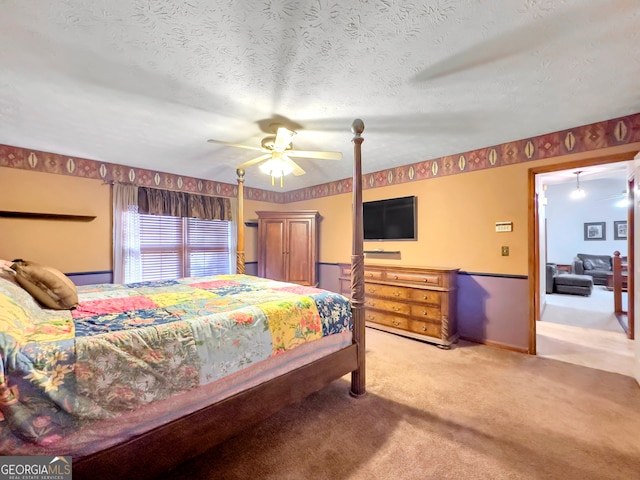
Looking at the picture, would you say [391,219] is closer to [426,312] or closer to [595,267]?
→ [426,312]

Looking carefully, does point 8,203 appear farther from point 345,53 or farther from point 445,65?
point 445,65

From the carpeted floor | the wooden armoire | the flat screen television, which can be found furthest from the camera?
the wooden armoire

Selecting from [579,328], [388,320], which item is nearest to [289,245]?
[388,320]

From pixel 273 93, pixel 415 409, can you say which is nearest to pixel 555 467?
pixel 415 409

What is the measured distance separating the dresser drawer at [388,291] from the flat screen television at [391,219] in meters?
0.82

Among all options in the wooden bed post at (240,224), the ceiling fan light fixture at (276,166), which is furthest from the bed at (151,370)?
the wooden bed post at (240,224)

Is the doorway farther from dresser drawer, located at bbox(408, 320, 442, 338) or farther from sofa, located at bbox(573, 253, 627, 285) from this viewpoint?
sofa, located at bbox(573, 253, 627, 285)

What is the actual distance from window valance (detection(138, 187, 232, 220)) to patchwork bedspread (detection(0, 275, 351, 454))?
88.8 inches

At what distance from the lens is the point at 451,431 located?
5.72 ft

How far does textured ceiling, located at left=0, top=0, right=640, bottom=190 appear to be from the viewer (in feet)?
4.40

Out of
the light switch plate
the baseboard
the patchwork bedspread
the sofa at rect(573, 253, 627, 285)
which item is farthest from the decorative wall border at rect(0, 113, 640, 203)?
the sofa at rect(573, 253, 627, 285)

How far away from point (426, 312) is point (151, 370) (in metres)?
2.91

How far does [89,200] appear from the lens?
3527mm

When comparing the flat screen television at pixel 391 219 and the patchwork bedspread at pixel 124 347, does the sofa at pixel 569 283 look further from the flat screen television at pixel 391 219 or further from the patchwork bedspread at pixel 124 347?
the patchwork bedspread at pixel 124 347
